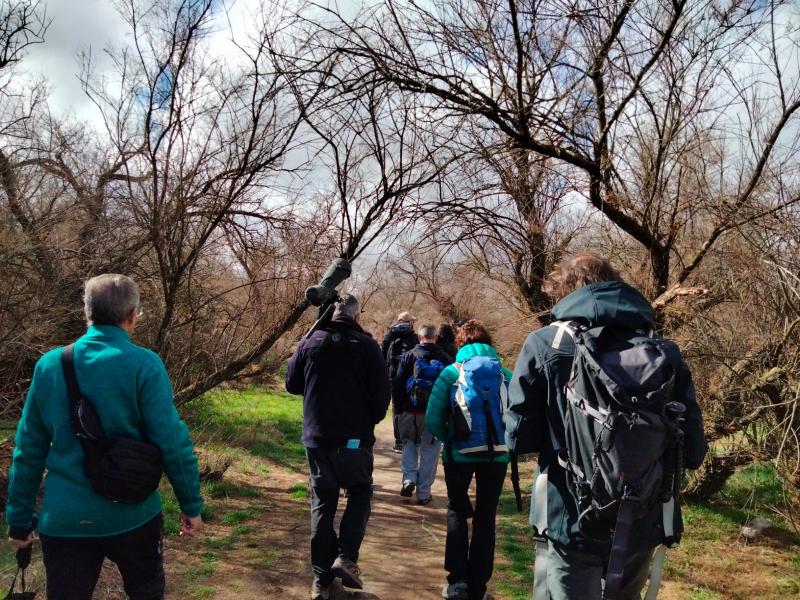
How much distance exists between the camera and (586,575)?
2438 millimetres

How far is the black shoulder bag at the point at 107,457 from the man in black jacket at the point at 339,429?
1680 mm

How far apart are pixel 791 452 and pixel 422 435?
3.58 metres

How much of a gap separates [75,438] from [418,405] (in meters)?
4.66

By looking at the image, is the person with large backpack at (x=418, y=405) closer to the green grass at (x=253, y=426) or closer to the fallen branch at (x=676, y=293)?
the green grass at (x=253, y=426)

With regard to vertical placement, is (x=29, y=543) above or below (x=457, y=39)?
below

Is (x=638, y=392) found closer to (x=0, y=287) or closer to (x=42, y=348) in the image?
(x=42, y=348)

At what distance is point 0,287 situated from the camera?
535cm

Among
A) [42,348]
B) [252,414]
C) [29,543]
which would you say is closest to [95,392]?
[29,543]

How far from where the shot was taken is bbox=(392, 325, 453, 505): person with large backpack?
6.79 metres

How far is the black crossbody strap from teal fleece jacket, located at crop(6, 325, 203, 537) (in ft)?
0.05

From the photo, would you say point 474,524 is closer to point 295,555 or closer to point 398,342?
point 295,555

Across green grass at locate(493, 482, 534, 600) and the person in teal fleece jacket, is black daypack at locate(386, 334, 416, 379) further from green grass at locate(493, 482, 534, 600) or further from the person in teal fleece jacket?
the person in teal fleece jacket

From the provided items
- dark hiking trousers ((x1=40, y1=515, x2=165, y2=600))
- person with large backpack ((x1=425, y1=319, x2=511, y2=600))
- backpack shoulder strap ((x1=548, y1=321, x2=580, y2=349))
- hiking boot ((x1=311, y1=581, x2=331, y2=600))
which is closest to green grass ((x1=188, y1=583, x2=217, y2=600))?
hiking boot ((x1=311, y1=581, x2=331, y2=600))

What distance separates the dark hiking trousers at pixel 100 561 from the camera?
2432 mm
